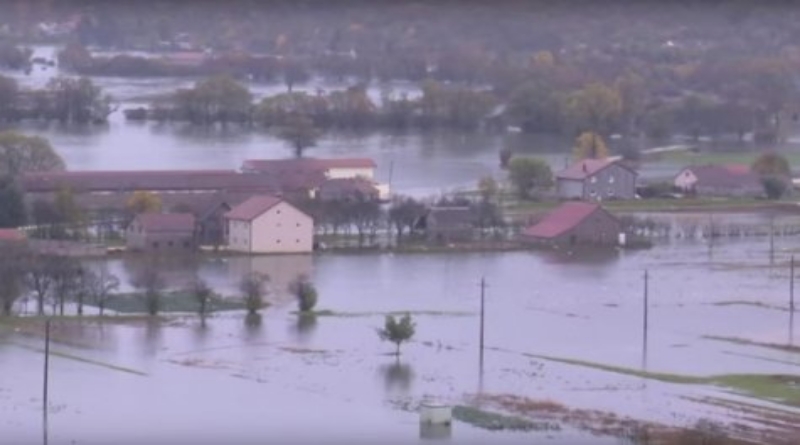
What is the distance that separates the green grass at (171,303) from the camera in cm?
559

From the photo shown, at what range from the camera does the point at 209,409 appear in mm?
3973

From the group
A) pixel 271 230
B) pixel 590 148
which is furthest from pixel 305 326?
pixel 590 148

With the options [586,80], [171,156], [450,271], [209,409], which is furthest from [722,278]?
[586,80]

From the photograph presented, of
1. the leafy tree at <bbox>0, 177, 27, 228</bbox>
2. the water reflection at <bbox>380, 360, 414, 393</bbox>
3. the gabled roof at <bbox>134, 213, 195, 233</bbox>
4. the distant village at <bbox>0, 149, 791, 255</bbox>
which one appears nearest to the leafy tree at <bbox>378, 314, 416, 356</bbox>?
the water reflection at <bbox>380, 360, 414, 393</bbox>

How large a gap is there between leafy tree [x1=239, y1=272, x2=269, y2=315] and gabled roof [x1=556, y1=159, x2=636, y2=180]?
2.68 m

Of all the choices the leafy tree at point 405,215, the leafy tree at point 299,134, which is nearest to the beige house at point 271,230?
the leafy tree at point 405,215

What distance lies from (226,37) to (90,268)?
4087 mm

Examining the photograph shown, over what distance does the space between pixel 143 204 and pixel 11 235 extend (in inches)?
39.5

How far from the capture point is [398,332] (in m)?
5.00

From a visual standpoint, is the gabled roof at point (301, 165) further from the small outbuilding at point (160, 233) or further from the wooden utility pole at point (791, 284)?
the wooden utility pole at point (791, 284)

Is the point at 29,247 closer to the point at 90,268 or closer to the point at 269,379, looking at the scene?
the point at 90,268

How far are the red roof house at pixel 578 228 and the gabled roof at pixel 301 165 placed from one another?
48.5 inches

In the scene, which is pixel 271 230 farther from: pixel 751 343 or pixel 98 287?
pixel 751 343

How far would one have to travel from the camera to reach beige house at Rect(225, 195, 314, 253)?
278 inches
